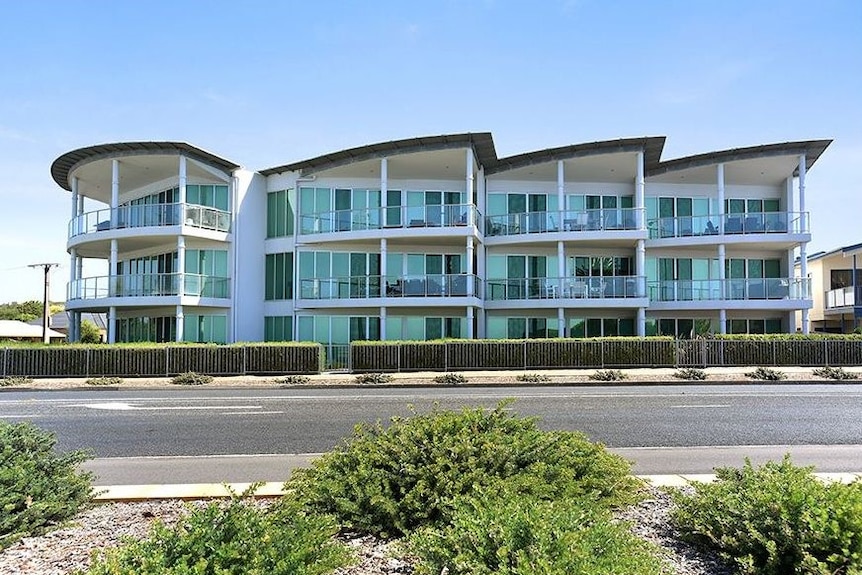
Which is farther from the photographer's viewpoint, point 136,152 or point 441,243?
point 441,243

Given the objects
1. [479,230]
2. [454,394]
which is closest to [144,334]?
[479,230]

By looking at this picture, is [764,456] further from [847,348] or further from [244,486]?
[847,348]

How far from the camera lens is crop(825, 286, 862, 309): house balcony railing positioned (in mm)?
36781

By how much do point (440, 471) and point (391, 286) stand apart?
73.5 feet

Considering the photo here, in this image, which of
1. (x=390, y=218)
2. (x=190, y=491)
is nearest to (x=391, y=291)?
(x=390, y=218)

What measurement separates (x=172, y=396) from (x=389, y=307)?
1196cm

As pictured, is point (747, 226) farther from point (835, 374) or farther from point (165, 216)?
point (165, 216)

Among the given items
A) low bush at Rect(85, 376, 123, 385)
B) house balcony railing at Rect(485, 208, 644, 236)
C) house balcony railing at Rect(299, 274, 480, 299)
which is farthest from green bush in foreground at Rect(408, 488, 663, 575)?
house balcony railing at Rect(485, 208, 644, 236)

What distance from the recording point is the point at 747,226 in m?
28.9

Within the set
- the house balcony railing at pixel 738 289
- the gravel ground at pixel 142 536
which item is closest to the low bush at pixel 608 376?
the house balcony railing at pixel 738 289

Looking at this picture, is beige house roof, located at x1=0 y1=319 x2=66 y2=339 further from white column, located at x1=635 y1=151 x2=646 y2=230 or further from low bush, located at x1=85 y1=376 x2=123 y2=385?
white column, located at x1=635 y1=151 x2=646 y2=230

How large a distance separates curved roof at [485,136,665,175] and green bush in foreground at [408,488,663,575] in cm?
2545

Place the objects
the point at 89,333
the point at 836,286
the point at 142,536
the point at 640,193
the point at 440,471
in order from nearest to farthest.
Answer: the point at 142,536 < the point at 440,471 < the point at 640,193 < the point at 836,286 < the point at 89,333

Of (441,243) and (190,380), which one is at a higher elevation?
(441,243)
